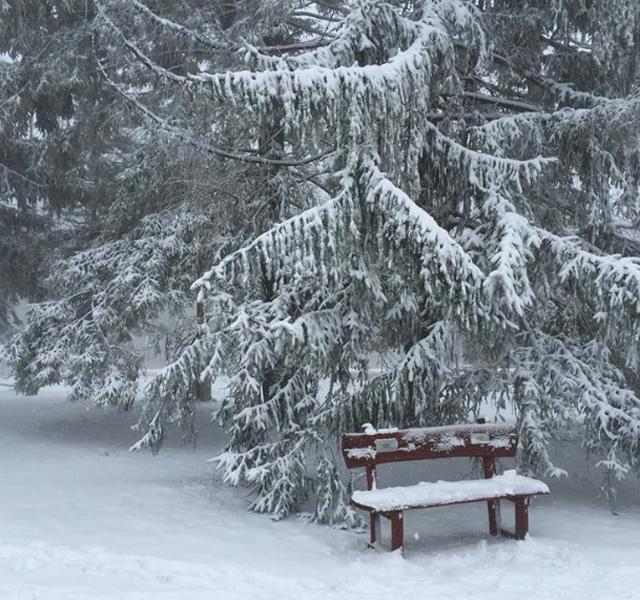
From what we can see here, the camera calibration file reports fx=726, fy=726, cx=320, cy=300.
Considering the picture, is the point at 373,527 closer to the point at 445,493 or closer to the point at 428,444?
the point at 445,493

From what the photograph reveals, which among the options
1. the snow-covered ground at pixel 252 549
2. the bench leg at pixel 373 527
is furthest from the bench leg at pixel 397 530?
the bench leg at pixel 373 527

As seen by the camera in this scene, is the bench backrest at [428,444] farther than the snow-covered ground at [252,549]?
Yes

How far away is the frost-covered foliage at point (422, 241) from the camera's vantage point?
611cm

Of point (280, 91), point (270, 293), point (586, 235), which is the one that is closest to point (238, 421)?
point (270, 293)

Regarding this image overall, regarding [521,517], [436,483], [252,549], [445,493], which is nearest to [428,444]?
[436,483]

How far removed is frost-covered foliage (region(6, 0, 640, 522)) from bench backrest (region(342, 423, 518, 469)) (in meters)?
0.39

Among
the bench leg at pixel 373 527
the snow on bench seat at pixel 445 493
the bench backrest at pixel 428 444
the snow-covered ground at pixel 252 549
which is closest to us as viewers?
the snow-covered ground at pixel 252 549

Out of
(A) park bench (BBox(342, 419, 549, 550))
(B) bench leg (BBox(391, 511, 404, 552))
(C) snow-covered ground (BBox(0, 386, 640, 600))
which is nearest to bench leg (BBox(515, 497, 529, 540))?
(A) park bench (BBox(342, 419, 549, 550))

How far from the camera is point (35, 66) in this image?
11.4m

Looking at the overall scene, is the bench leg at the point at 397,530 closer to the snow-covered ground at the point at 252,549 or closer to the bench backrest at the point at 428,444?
the snow-covered ground at the point at 252,549

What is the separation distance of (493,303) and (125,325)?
269 inches

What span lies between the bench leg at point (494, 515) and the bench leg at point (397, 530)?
3.37ft

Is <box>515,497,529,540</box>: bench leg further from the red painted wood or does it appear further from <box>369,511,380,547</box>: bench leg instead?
<box>369,511,380,547</box>: bench leg

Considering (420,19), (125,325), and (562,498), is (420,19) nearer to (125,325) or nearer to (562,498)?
(562,498)
